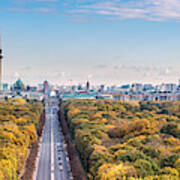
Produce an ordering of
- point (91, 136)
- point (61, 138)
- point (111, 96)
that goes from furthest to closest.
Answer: point (111, 96), point (61, 138), point (91, 136)

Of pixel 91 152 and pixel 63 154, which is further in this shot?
pixel 63 154

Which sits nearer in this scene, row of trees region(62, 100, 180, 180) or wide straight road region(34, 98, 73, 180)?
row of trees region(62, 100, 180, 180)

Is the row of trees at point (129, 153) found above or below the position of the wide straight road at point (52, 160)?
above

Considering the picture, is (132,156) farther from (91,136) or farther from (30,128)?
(30,128)

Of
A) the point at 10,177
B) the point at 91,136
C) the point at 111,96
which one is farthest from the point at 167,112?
the point at 111,96

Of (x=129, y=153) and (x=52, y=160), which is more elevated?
(x=129, y=153)

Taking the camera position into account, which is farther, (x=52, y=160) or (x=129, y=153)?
(x=52, y=160)

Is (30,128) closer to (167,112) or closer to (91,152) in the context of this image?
(91,152)

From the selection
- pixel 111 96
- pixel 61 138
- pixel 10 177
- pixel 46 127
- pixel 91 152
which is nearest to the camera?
pixel 10 177

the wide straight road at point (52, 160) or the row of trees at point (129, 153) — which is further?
the wide straight road at point (52, 160)

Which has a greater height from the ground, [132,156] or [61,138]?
[132,156]

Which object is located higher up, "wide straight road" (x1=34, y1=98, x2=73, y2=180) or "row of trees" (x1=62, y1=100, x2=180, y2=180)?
"row of trees" (x1=62, y1=100, x2=180, y2=180)
